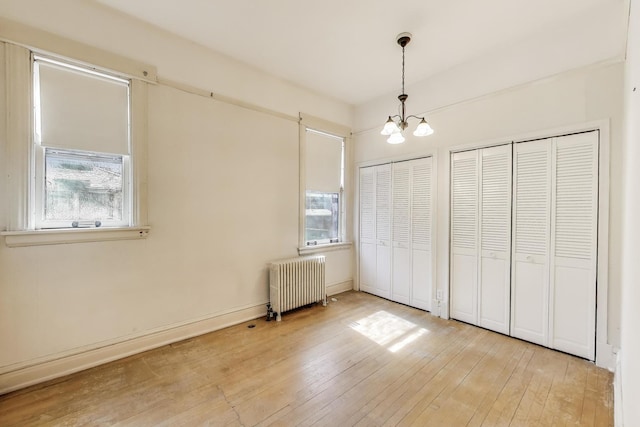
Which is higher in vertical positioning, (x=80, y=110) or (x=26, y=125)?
(x=80, y=110)

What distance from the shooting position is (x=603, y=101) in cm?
243

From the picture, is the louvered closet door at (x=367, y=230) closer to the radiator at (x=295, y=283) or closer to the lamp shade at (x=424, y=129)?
the radiator at (x=295, y=283)

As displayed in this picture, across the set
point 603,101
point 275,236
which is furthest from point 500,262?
point 275,236

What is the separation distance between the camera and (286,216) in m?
3.79

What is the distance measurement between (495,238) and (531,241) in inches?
13.2

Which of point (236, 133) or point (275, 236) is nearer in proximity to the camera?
point (236, 133)

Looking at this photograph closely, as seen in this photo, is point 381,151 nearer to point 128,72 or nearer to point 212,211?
point 212,211

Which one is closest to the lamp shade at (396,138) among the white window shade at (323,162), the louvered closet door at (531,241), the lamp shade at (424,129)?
the lamp shade at (424,129)

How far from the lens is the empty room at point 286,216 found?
6.79ft

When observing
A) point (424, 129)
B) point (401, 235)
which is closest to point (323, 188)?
point (401, 235)

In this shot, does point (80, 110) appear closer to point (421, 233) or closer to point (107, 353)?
point (107, 353)

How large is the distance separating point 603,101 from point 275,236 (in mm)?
3667

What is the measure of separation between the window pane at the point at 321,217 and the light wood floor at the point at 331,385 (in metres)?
1.59

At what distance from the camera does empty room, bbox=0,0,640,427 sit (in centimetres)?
207
